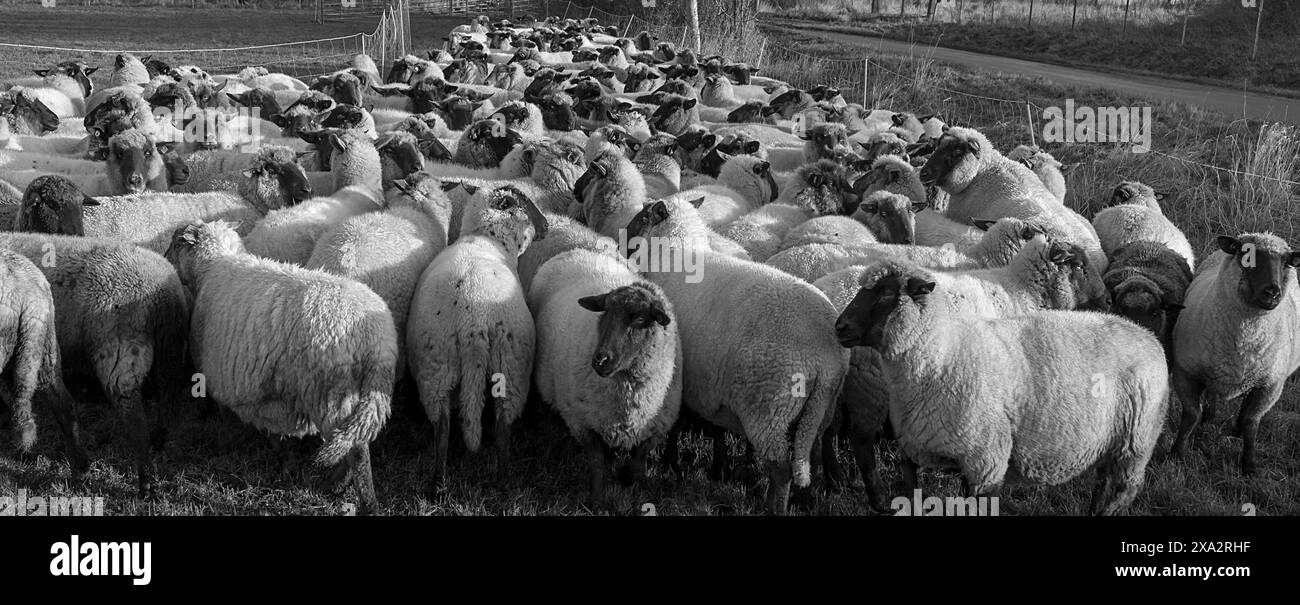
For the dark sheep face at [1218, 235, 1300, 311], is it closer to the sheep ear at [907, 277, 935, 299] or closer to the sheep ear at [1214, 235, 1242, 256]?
the sheep ear at [1214, 235, 1242, 256]

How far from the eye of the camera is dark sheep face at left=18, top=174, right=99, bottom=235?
21.5 ft

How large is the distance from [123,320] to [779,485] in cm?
364

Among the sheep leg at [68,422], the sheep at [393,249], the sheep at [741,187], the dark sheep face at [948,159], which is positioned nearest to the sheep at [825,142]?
the sheep at [741,187]

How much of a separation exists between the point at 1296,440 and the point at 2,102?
40.0 feet

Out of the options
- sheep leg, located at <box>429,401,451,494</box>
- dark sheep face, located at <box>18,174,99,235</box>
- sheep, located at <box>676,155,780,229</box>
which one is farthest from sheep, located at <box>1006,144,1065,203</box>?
dark sheep face, located at <box>18,174,99,235</box>

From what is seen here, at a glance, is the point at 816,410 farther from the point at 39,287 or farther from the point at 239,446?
the point at 39,287

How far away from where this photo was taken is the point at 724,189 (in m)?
8.53

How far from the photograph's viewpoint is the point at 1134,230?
7.80 metres

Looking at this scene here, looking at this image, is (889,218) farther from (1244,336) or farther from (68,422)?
(68,422)

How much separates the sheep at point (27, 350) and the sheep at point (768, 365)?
3.33m

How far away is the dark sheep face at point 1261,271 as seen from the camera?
228 inches

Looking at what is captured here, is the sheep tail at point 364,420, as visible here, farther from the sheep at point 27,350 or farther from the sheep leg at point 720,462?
the sheep leg at point 720,462

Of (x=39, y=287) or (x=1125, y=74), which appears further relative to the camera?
(x=1125, y=74)
